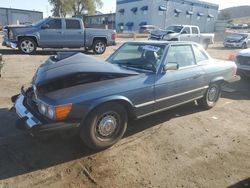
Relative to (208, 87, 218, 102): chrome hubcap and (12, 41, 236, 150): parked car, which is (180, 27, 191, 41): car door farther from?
(12, 41, 236, 150): parked car

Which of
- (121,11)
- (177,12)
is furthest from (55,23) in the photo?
(121,11)

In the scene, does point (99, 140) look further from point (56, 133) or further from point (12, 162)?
point (12, 162)

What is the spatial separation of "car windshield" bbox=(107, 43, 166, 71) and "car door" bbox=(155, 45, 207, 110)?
0.19m

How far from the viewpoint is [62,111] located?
3426 millimetres

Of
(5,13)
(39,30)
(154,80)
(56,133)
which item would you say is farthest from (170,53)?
(5,13)

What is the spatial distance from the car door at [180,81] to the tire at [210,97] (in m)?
0.28

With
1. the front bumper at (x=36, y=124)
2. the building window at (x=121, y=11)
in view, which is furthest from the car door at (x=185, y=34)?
the building window at (x=121, y=11)

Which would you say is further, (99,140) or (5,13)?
(5,13)

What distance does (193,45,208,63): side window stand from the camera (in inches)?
219

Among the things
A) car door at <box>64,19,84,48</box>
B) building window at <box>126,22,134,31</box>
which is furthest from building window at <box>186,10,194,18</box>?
car door at <box>64,19,84,48</box>

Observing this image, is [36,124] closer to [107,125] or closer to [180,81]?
[107,125]

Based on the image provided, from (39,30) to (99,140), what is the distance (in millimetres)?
10860

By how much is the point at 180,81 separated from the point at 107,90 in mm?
1706

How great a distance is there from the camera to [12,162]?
3586 millimetres
